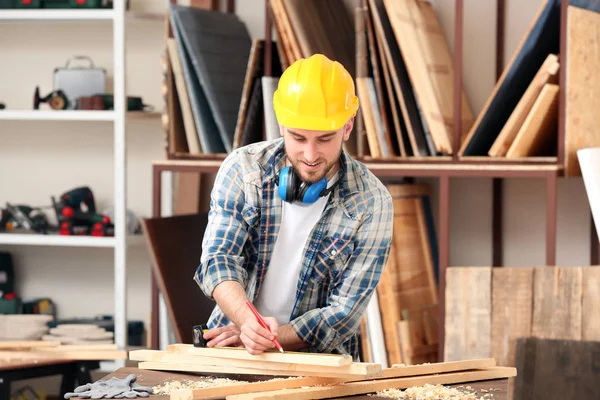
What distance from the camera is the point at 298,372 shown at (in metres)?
1.90

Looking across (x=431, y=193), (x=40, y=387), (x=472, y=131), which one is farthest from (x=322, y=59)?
(x=40, y=387)

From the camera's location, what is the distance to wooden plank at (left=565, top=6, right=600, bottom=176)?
3.30 meters

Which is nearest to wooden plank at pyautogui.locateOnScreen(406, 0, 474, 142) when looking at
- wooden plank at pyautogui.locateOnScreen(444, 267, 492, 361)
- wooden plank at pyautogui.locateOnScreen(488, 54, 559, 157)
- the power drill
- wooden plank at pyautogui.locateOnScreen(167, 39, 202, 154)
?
wooden plank at pyautogui.locateOnScreen(488, 54, 559, 157)

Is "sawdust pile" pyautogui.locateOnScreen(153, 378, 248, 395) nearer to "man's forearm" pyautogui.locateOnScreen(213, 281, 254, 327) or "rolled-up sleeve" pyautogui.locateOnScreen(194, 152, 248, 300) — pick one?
"man's forearm" pyautogui.locateOnScreen(213, 281, 254, 327)

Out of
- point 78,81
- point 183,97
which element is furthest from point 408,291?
point 78,81

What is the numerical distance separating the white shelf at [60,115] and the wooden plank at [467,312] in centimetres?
165

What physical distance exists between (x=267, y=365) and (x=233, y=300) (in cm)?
21

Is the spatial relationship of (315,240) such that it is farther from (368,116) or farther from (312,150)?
(368,116)

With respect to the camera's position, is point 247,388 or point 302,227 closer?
point 247,388

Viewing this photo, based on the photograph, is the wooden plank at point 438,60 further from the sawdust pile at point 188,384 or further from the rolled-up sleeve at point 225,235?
the sawdust pile at point 188,384

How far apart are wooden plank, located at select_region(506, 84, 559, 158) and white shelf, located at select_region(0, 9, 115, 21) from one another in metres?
1.83

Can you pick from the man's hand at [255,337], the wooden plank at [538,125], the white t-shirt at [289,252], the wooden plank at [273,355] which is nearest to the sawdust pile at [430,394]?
the wooden plank at [273,355]

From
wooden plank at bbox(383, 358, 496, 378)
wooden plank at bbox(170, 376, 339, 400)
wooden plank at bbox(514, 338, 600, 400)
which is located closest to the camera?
wooden plank at bbox(170, 376, 339, 400)

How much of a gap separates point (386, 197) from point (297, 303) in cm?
34
